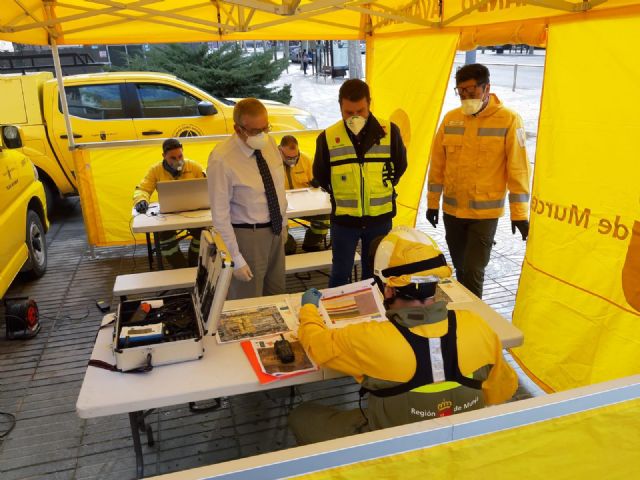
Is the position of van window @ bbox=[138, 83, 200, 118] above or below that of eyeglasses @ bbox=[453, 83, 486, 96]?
below

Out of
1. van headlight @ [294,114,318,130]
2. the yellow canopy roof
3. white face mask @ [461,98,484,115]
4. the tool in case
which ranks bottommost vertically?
the tool in case

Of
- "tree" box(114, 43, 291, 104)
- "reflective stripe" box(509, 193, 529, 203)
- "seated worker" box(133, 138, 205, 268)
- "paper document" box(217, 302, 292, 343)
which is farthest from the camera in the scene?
"tree" box(114, 43, 291, 104)

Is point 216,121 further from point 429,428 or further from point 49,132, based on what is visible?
point 429,428

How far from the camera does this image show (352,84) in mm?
3408

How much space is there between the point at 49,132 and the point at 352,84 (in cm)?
563

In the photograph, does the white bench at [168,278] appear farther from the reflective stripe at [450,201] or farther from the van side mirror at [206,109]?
the van side mirror at [206,109]

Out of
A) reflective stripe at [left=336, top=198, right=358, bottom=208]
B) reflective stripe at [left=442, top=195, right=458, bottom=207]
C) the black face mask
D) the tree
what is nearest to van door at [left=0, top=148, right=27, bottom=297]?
the black face mask

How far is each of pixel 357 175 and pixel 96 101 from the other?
5.53m

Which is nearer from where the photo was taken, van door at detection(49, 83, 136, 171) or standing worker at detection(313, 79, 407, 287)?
standing worker at detection(313, 79, 407, 287)

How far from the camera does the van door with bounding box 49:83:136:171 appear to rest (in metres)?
7.45

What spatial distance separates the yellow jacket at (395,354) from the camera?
1899 millimetres

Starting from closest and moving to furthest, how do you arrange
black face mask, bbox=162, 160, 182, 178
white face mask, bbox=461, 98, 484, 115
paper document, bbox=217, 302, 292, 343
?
paper document, bbox=217, 302, 292, 343, white face mask, bbox=461, 98, 484, 115, black face mask, bbox=162, 160, 182, 178

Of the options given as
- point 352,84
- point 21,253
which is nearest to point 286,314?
point 352,84

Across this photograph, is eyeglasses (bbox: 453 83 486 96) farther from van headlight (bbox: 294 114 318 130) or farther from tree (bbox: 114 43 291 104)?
tree (bbox: 114 43 291 104)
